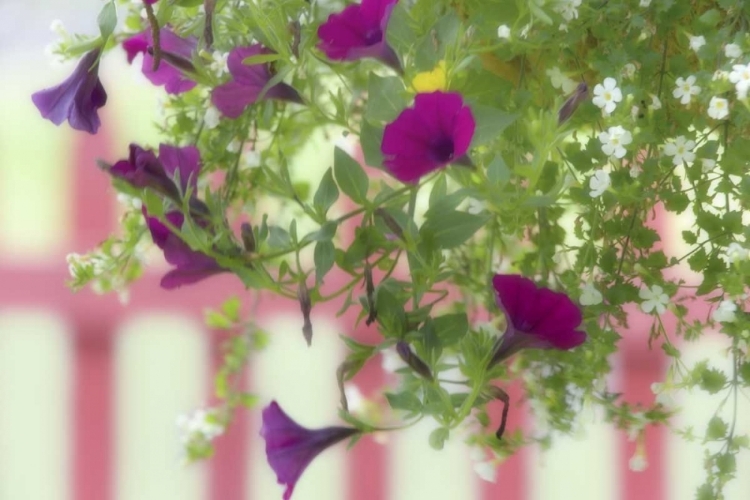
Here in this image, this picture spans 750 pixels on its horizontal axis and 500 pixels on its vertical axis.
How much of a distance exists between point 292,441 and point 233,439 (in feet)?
2.92

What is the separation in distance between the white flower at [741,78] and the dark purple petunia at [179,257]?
0.22 m

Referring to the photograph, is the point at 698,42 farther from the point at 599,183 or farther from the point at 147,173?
the point at 147,173

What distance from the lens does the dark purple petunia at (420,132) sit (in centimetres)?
35

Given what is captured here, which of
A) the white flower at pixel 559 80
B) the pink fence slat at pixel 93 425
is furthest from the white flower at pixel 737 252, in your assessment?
the pink fence slat at pixel 93 425

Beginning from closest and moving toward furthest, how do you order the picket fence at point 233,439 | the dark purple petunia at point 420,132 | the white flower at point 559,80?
the dark purple petunia at point 420,132 → the white flower at point 559,80 → the picket fence at point 233,439

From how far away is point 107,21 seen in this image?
393 mm

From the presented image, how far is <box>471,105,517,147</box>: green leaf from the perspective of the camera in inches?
14.4

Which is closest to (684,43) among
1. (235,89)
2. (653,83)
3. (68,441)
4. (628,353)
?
(653,83)

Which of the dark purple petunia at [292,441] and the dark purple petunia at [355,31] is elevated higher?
the dark purple petunia at [355,31]

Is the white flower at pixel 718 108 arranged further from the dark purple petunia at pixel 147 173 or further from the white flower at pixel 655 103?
the dark purple petunia at pixel 147 173

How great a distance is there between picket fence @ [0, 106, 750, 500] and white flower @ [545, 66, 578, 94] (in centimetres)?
77

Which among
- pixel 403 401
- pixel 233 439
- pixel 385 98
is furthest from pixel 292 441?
pixel 233 439

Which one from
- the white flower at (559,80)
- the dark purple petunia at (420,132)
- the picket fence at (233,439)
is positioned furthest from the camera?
the picket fence at (233,439)

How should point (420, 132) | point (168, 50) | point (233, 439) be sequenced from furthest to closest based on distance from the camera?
point (233, 439) < point (168, 50) < point (420, 132)
